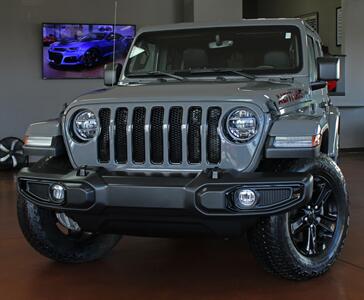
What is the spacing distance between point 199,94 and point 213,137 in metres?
0.27

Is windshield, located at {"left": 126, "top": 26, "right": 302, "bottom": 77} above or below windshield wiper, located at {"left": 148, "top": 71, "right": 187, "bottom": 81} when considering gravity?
above

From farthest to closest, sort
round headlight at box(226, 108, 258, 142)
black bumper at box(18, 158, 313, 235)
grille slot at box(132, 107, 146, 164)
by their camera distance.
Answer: grille slot at box(132, 107, 146, 164) < round headlight at box(226, 108, 258, 142) < black bumper at box(18, 158, 313, 235)

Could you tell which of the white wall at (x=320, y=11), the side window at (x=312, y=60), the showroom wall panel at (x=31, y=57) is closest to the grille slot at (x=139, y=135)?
the side window at (x=312, y=60)

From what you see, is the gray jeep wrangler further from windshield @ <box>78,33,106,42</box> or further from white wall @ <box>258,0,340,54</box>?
white wall @ <box>258,0,340,54</box>

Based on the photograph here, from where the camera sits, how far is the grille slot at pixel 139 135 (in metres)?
3.25

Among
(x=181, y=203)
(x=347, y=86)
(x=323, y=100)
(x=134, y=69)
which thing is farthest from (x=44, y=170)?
(x=347, y=86)

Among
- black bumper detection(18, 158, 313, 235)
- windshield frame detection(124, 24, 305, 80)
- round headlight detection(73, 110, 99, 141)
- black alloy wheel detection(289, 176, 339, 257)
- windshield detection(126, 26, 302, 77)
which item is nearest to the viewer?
black bumper detection(18, 158, 313, 235)

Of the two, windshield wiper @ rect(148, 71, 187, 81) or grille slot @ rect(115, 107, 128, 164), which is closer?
grille slot @ rect(115, 107, 128, 164)

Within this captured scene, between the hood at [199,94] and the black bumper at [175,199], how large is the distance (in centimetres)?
44

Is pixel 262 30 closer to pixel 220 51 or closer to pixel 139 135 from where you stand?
pixel 220 51

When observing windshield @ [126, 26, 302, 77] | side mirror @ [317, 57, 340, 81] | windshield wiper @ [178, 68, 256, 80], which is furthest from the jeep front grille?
side mirror @ [317, 57, 340, 81]

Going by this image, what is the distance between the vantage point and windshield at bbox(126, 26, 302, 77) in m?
4.27

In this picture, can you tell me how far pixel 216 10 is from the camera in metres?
10.1

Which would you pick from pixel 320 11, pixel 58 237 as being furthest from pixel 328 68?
pixel 320 11
